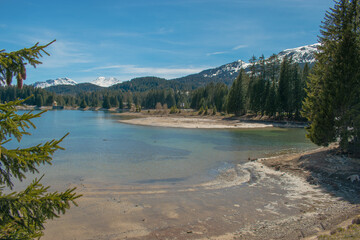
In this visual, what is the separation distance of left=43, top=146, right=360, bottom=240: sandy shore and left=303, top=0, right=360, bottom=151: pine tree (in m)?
2.17

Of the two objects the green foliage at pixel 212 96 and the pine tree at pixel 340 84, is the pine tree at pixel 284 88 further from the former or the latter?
the pine tree at pixel 340 84

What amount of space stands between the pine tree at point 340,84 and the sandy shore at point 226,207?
7.10ft

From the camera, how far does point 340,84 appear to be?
18.5m

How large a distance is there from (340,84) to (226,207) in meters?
13.8

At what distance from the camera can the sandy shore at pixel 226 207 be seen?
9.31m

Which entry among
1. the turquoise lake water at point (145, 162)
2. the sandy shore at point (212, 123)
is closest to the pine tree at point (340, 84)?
the turquoise lake water at point (145, 162)

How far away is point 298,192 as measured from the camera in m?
13.6

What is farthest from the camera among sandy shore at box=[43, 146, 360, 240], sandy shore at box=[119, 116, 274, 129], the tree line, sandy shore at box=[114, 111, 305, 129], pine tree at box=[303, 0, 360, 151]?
the tree line

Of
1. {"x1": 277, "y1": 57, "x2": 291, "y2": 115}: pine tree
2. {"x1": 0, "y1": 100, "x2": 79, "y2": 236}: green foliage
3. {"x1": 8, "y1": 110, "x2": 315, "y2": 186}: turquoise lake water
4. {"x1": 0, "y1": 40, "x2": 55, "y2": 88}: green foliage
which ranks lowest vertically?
{"x1": 8, "y1": 110, "x2": 315, "y2": 186}: turquoise lake water

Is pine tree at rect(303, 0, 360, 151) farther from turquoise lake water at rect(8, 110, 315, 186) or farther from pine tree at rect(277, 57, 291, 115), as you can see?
pine tree at rect(277, 57, 291, 115)

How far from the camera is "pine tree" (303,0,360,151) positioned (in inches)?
721

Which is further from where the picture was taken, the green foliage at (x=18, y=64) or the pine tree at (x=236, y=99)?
the pine tree at (x=236, y=99)

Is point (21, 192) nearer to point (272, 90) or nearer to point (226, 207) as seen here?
point (226, 207)

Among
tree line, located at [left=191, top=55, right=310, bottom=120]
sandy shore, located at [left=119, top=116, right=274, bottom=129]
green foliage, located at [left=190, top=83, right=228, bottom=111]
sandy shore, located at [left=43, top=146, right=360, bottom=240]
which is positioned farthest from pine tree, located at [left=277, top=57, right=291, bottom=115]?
sandy shore, located at [left=43, top=146, right=360, bottom=240]
